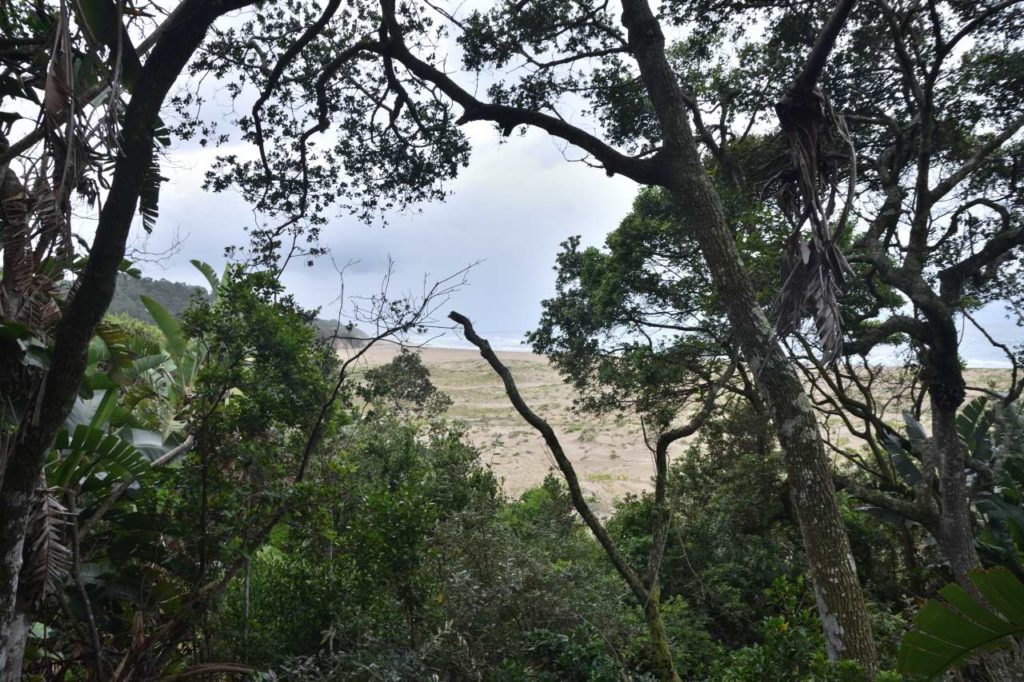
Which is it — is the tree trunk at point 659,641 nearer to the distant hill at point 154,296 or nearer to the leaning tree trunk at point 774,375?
the leaning tree trunk at point 774,375

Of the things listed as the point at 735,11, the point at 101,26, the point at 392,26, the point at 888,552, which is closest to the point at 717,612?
the point at 888,552

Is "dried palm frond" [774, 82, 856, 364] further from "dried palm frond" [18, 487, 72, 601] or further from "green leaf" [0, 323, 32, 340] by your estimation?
"dried palm frond" [18, 487, 72, 601]

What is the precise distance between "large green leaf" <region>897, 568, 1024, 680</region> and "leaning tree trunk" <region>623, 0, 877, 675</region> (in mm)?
622

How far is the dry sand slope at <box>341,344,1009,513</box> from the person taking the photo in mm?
24062

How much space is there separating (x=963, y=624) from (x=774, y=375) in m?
1.80

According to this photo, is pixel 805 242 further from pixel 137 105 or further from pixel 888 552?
pixel 888 552

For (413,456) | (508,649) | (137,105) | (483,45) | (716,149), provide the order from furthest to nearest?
(413,456) < (716,149) < (483,45) < (508,649) < (137,105)

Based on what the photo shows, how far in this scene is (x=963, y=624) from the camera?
2.71 metres

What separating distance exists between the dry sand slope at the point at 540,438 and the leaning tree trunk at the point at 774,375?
975cm

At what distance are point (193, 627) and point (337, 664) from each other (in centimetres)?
111

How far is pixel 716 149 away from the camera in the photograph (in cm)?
785

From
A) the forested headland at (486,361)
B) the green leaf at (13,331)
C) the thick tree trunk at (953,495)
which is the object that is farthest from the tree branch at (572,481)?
the thick tree trunk at (953,495)

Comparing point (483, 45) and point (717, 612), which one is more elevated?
point (483, 45)

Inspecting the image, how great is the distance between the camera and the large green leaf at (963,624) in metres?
2.61
